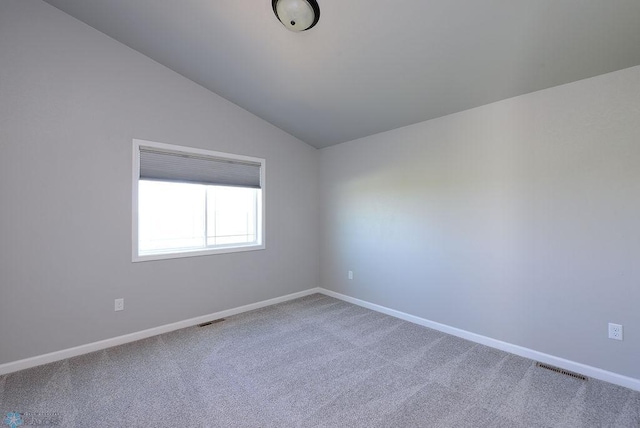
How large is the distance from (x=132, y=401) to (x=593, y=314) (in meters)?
3.51

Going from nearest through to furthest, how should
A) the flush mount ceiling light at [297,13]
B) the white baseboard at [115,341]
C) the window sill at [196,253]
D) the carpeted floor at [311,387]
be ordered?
1. the carpeted floor at [311,387]
2. the flush mount ceiling light at [297,13]
3. the white baseboard at [115,341]
4. the window sill at [196,253]

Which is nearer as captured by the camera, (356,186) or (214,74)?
(214,74)

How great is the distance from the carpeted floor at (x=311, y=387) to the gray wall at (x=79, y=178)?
408 millimetres

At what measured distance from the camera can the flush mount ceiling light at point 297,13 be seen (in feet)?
6.43

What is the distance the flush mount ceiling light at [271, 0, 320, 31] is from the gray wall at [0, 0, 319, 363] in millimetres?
1698

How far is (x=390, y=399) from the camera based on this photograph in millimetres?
1973

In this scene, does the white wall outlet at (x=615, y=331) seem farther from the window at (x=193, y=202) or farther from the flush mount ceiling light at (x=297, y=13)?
the window at (x=193, y=202)

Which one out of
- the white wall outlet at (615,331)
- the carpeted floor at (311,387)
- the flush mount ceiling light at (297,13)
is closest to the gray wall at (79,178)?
the carpeted floor at (311,387)

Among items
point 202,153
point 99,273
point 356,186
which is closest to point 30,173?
point 99,273

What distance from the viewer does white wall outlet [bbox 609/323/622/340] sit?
7.00ft

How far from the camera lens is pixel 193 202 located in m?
3.44

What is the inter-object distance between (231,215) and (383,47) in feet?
8.67

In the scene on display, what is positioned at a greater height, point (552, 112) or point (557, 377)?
point (552, 112)

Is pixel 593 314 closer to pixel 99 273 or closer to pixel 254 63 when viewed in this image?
pixel 254 63
